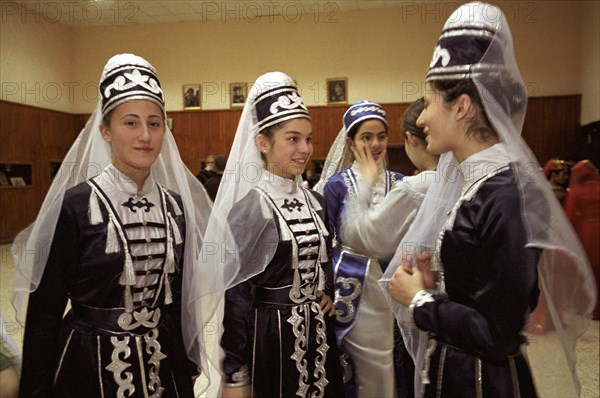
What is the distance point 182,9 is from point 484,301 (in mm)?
10404

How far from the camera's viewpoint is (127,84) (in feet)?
4.86

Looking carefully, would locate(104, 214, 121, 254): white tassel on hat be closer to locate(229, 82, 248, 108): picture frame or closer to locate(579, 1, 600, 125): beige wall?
locate(579, 1, 600, 125): beige wall

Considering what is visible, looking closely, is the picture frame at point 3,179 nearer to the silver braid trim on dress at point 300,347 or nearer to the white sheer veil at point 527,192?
the silver braid trim on dress at point 300,347

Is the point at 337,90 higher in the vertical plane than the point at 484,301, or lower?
higher

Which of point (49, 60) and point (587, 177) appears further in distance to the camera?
point (49, 60)

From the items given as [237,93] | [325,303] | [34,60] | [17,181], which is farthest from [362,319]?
[34,60]

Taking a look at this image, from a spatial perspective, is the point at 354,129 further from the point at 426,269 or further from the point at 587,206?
the point at 587,206

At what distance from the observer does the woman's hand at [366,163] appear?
225 centimetres

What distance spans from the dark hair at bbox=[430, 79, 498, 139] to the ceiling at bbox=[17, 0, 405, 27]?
29.9 ft

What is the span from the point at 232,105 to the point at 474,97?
10.3 metres

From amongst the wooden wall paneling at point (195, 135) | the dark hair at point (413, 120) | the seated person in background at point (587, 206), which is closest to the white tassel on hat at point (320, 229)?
the dark hair at point (413, 120)

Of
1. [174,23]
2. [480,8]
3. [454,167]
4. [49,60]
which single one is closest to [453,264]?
[454,167]

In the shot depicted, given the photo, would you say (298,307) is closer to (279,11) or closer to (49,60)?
(279,11)

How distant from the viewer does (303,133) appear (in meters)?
1.80
